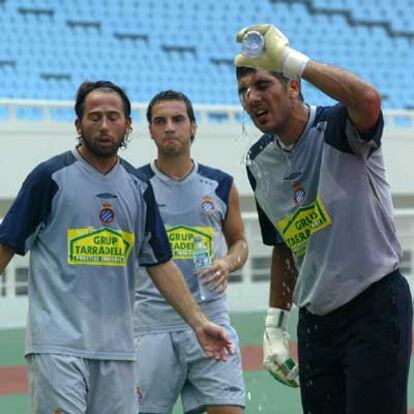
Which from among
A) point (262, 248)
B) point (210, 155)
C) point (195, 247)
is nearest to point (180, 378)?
point (195, 247)

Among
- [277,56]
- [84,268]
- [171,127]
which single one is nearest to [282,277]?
[84,268]

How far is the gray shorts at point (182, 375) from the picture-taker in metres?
6.27

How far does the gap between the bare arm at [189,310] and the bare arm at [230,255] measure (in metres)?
0.84

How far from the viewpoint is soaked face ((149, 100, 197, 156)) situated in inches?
259

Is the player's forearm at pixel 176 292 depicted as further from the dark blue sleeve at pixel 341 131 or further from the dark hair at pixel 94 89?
the dark blue sleeve at pixel 341 131

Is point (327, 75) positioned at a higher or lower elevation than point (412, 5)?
lower

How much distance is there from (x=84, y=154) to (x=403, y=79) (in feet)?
77.5

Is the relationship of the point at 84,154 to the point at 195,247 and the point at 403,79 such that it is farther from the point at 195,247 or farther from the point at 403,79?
the point at 403,79

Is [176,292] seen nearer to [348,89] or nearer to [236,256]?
[236,256]

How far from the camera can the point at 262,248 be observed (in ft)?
49.6

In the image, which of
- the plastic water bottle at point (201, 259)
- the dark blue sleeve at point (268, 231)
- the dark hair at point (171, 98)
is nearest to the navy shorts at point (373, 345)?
the dark blue sleeve at point (268, 231)

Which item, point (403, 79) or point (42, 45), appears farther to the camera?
point (403, 79)

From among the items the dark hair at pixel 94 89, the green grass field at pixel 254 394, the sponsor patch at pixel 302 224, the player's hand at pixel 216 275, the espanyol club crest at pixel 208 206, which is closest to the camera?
the sponsor patch at pixel 302 224

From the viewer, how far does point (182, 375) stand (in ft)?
20.9
